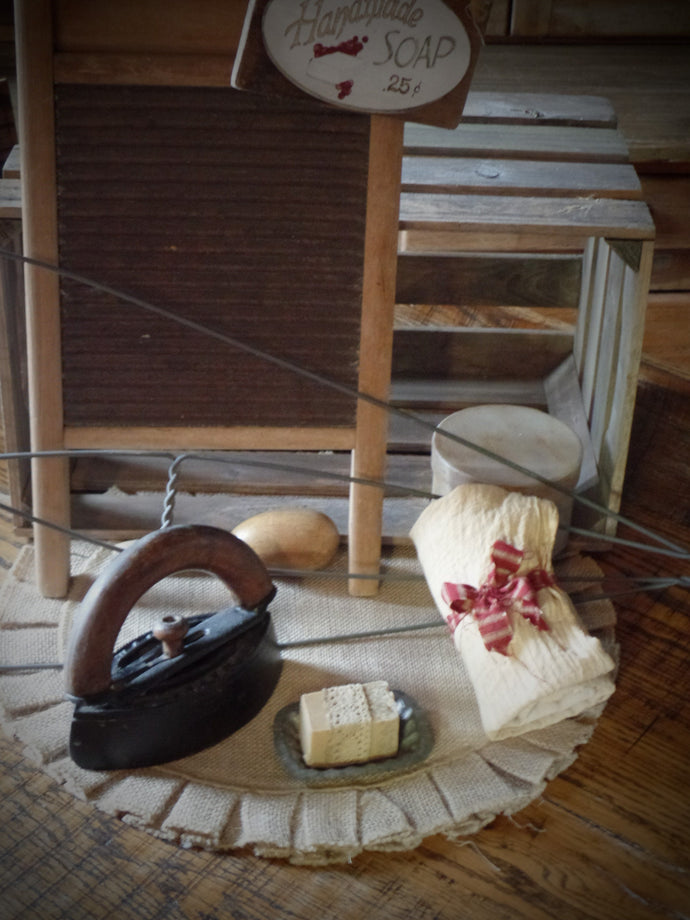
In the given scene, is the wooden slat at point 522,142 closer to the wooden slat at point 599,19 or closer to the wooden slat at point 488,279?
the wooden slat at point 488,279

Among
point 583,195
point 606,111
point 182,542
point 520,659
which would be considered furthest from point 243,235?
point 606,111

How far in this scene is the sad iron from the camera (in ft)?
3.88

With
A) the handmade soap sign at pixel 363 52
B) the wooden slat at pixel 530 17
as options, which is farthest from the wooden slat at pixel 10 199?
the wooden slat at pixel 530 17

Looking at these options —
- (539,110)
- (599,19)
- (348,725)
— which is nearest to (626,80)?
(599,19)

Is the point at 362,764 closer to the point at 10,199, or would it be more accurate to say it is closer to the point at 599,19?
the point at 10,199

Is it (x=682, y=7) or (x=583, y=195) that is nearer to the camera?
(x=583, y=195)

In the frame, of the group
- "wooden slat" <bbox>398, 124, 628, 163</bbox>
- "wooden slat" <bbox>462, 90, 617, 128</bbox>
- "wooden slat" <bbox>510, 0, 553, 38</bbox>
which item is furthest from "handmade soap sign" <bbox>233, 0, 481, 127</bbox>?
"wooden slat" <bbox>510, 0, 553, 38</bbox>

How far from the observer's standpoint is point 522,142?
5.37 feet

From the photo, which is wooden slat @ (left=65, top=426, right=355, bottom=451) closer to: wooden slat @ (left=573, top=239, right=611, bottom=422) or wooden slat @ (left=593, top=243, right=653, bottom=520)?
wooden slat @ (left=593, top=243, right=653, bottom=520)

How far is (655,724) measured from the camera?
1350 millimetres

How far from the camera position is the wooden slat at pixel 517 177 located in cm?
152

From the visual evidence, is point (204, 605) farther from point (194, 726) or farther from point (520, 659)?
point (520, 659)

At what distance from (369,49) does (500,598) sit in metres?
0.64

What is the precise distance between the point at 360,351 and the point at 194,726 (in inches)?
19.7
